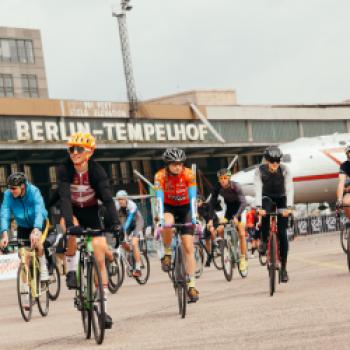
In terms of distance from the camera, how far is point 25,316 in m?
12.3

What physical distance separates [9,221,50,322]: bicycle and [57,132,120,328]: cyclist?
8.76 feet

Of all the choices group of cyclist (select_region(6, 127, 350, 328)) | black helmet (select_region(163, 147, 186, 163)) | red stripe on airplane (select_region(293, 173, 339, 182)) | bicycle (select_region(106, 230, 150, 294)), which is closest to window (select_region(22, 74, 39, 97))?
red stripe on airplane (select_region(293, 173, 339, 182))

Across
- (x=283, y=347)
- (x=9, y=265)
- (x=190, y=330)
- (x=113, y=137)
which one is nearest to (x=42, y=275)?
(x=190, y=330)

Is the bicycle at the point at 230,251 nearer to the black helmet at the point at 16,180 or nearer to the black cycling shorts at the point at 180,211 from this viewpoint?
the black cycling shorts at the point at 180,211

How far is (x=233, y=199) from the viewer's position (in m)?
17.6

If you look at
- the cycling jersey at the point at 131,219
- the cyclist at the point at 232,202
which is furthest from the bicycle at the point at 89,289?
the cycling jersey at the point at 131,219

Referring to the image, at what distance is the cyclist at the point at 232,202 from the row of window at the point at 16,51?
73733 millimetres

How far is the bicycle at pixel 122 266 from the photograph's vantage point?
16.3m

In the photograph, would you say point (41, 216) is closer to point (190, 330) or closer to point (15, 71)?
point (190, 330)

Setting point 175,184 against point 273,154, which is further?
point 273,154

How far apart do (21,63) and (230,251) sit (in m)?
77.0

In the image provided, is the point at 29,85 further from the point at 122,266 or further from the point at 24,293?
the point at 24,293

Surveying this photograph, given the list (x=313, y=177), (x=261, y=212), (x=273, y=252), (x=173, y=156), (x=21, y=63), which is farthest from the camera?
(x=21, y=63)

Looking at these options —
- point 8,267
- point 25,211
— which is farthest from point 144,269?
point 8,267
